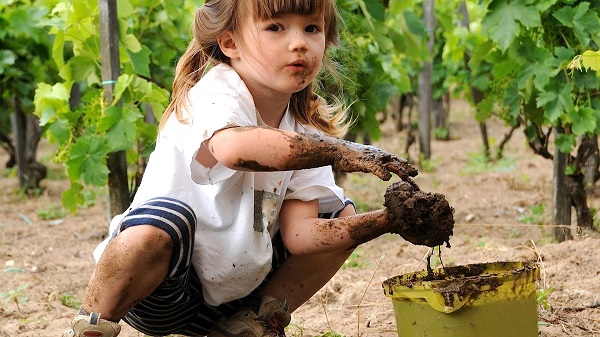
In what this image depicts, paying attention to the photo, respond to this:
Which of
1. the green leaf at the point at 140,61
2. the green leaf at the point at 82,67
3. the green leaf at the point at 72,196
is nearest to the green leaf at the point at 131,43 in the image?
the green leaf at the point at 140,61

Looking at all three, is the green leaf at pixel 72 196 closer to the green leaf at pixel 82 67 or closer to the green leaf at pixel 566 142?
the green leaf at pixel 82 67

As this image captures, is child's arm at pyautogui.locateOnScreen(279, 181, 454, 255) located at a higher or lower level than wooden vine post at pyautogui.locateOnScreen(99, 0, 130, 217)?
lower

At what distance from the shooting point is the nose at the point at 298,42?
1863 millimetres

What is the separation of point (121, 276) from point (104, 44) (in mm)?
1945

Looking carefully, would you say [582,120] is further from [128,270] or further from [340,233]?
[128,270]

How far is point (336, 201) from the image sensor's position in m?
2.24

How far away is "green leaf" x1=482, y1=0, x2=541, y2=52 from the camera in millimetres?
3328

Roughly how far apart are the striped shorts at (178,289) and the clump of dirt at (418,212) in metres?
0.51

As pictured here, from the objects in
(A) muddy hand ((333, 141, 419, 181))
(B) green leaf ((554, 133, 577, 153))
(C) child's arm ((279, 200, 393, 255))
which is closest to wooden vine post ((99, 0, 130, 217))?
(C) child's arm ((279, 200, 393, 255))

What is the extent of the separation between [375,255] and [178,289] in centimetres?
196

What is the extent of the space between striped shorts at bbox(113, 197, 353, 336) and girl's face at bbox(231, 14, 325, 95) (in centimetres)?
38

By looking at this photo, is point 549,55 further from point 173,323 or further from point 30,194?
point 30,194

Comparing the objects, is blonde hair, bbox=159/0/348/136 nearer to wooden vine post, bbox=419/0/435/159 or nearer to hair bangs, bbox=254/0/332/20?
hair bangs, bbox=254/0/332/20

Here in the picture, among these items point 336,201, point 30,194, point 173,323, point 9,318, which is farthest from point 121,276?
point 30,194
